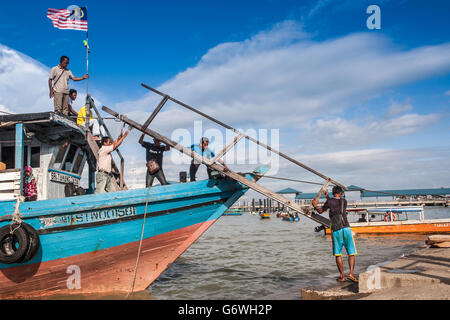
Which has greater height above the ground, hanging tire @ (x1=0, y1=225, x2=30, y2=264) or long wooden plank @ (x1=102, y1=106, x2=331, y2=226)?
long wooden plank @ (x1=102, y1=106, x2=331, y2=226)

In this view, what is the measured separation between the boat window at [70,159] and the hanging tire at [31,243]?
6.72ft

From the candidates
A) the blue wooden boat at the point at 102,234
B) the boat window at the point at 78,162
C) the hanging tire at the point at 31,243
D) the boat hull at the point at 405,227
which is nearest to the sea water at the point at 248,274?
the blue wooden boat at the point at 102,234

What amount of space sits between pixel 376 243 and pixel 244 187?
1308 centimetres

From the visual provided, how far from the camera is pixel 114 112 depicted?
6891mm

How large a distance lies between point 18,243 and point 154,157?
9.77 ft

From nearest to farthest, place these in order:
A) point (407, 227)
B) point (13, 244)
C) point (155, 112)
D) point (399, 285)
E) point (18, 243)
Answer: point (399, 285), point (18, 243), point (13, 244), point (155, 112), point (407, 227)

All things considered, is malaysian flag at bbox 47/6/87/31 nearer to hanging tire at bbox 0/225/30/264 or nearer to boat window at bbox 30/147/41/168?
boat window at bbox 30/147/41/168

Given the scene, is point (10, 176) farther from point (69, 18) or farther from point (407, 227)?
point (407, 227)

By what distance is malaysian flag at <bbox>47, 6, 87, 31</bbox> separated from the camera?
785cm

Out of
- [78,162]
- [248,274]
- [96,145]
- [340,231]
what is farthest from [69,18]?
[248,274]

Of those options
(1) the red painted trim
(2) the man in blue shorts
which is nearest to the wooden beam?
(1) the red painted trim

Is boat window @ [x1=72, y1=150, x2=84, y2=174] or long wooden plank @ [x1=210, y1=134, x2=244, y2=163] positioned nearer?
long wooden plank @ [x1=210, y1=134, x2=244, y2=163]

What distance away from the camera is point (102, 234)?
638cm
